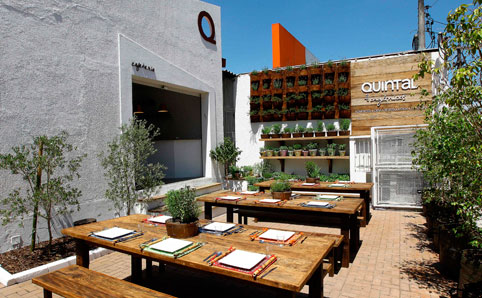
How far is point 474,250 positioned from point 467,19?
2176 millimetres

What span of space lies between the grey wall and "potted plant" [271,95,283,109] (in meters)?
3.54

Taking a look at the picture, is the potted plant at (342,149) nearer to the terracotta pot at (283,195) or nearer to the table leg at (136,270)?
the terracotta pot at (283,195)

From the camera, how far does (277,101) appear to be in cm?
1016

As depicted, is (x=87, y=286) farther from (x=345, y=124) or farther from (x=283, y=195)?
(x=345, y=124)

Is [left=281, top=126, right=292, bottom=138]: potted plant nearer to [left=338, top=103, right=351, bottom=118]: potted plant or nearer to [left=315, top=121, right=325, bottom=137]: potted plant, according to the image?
[left=315, top=121, right=325, bottom=137]: potted plant

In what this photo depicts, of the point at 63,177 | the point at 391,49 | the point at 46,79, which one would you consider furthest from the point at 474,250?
the point at 391,49

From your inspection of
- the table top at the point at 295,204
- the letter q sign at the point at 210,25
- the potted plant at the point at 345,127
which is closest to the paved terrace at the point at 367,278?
the table top at the point at 295,204

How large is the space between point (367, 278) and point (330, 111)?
6.24 metres

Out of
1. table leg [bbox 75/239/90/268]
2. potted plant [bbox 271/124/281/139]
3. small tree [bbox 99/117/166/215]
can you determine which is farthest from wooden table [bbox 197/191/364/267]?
potted plant [bbox 271/124/281/139]

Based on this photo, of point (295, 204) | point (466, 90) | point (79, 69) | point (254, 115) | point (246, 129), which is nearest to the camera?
point (466, 90)

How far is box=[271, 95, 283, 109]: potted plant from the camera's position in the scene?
10164 mm

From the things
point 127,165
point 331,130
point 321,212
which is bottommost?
point 321,212

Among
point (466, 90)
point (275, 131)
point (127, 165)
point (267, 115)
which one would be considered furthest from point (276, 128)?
point (466, 90)

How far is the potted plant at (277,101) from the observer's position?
10164 mm
